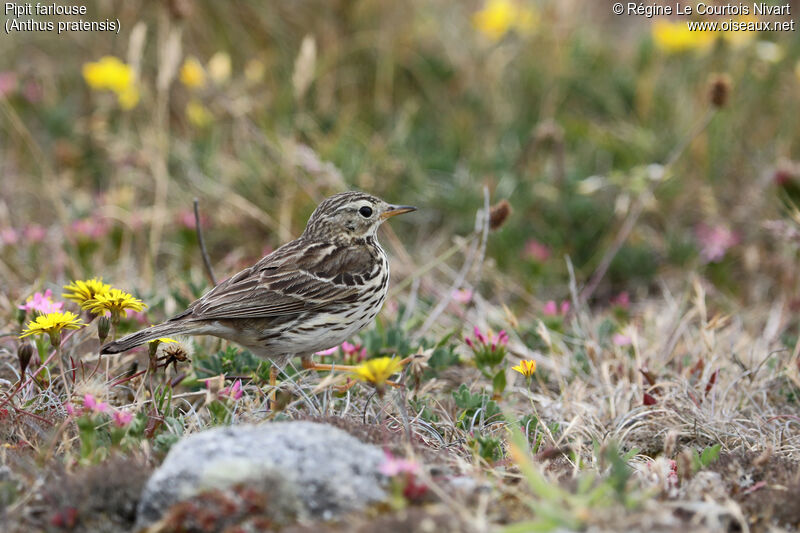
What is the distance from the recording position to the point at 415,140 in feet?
29.6

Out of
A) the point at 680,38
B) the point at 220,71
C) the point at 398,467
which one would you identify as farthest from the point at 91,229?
the point at 680,38

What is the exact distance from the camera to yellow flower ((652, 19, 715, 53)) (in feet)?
27.0

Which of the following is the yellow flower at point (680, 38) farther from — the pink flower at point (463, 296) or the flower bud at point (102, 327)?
the flower bud at point (102, 327)

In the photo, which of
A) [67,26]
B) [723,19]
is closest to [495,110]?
[723,19]

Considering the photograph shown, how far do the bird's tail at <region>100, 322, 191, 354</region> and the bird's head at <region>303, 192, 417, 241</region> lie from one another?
1279mm

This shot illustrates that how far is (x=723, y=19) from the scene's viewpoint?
27.0ft

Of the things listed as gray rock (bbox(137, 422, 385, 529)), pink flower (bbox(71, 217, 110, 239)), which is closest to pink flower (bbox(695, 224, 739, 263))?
pink flower (bbox(71, 217, 110, 239))

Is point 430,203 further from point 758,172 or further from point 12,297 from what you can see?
point 12,297

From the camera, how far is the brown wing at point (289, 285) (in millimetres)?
5051

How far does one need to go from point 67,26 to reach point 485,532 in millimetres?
8620

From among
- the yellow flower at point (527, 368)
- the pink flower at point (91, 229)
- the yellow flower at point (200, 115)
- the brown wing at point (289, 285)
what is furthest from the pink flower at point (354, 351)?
the yellow flower at point (200, 115)

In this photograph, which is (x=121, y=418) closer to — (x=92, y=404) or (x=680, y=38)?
(x=92, y=404)

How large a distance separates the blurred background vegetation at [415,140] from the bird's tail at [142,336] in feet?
5.29

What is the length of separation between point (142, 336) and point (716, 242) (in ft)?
16.6
